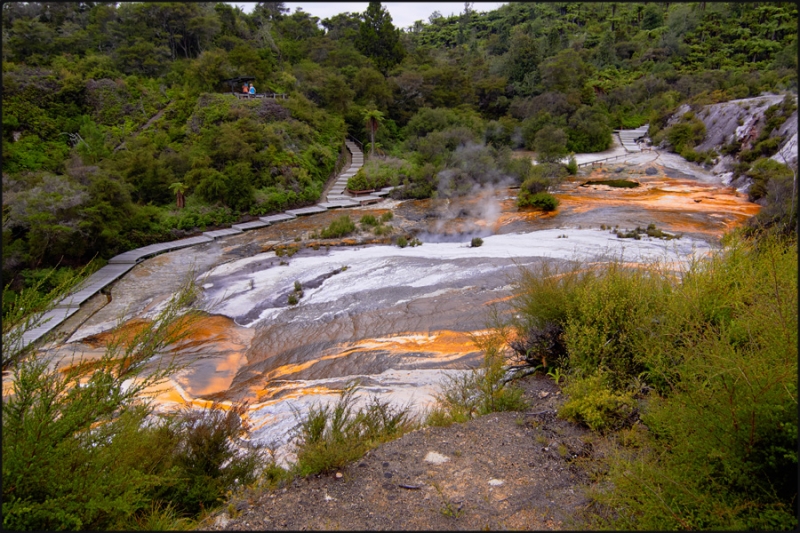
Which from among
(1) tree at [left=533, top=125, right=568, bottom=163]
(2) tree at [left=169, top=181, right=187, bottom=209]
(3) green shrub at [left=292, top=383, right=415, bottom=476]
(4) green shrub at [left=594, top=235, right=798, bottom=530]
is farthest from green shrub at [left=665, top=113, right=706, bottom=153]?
(3) green shrub at [left=292, top=383, right=415, bottom=476]

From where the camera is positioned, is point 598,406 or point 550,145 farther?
point 550,145

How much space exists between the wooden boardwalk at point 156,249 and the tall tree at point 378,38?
14.6 meters

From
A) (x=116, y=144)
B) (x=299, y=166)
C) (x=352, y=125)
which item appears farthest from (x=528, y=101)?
(x=116, y=144)

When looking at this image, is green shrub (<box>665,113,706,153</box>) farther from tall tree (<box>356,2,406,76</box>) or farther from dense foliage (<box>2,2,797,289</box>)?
tall tree (<box>356,2,406,76</box>)

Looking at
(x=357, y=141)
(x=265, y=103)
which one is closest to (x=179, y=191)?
(x=265, y=103)

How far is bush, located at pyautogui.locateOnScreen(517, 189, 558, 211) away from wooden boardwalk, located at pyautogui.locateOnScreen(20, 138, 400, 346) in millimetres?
5872

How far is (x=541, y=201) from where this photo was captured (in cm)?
1605

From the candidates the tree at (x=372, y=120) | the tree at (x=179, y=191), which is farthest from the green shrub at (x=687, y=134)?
the tree at (x=179, y=191)

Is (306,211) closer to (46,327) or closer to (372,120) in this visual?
(372,120)

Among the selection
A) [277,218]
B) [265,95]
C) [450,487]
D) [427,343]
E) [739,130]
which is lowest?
[427,343]

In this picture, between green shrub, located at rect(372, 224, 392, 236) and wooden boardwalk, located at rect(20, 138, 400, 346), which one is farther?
green shrub, located at rect(372, 224, 392, 236)

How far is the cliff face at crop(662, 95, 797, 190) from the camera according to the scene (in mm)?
17858

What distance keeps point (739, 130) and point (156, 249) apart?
25.9m

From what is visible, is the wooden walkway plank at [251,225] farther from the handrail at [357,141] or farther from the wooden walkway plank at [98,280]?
the handrail at [357,141]
